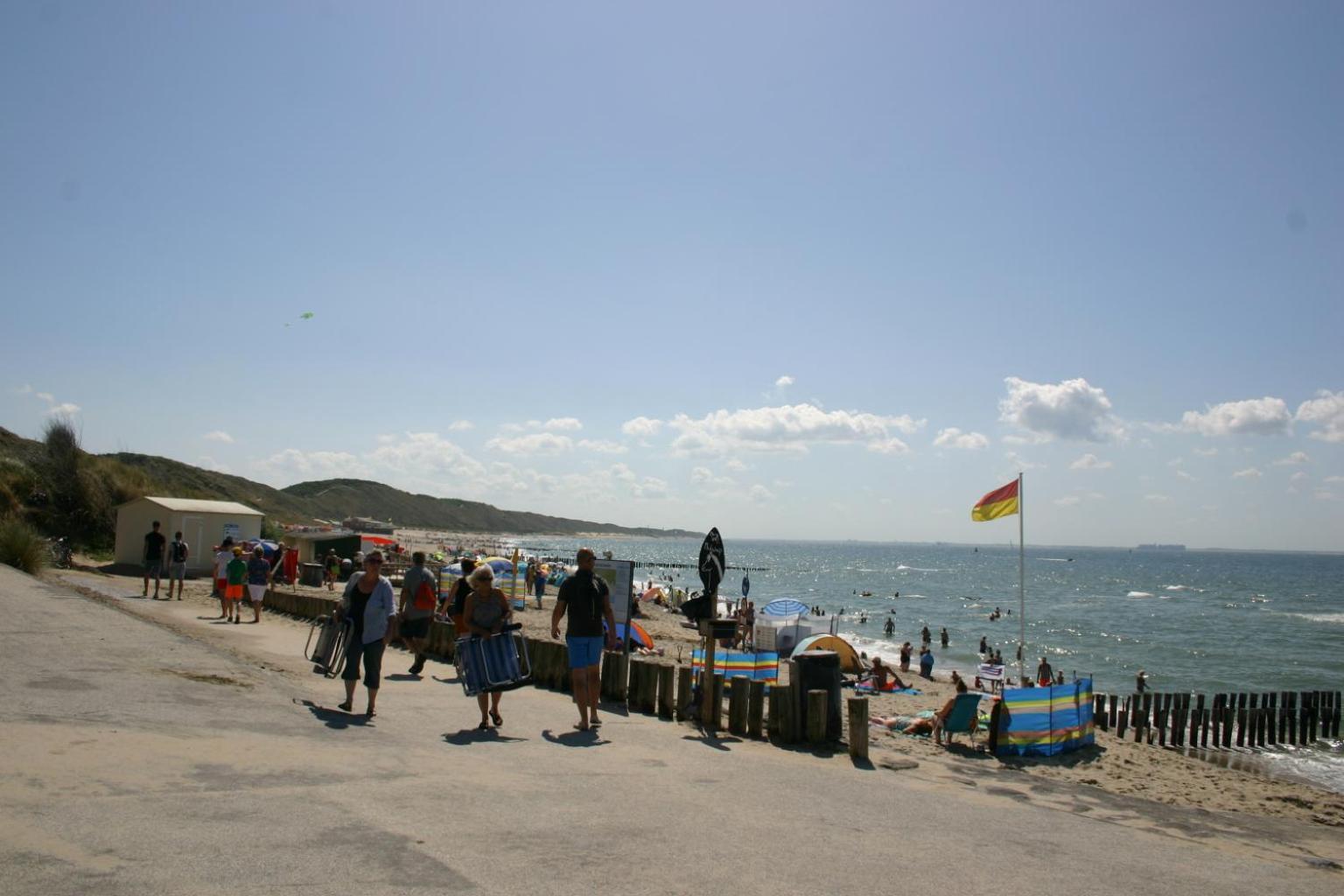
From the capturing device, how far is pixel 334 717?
772cm

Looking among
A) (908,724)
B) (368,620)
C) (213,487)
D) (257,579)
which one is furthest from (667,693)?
(213,487)

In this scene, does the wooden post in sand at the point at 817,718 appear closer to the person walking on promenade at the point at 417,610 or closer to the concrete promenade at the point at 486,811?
the concrete promenade at the point at 486,811

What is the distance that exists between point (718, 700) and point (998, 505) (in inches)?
525

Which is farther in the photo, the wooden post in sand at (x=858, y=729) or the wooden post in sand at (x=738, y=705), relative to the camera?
the wooden post in sand at (x=738, y=705)

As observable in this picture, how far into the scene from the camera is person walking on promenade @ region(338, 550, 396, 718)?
8.20 meters

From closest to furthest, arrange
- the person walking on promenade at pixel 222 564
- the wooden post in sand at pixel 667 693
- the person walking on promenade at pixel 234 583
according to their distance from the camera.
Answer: the wooden post in sand at pixel 667 693
the person walking on promenade at pixel 234 583
the person walking on promenade at pixel 222 564

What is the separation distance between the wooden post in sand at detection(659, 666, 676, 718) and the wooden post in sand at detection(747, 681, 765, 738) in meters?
0.91

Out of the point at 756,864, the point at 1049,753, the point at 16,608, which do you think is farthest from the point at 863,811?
the point at 16,608

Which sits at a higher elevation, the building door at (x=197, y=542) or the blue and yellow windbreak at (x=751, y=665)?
the building door at (x=197, y=542)

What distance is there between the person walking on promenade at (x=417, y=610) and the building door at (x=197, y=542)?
53.5 feet

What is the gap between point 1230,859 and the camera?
609 centimetres

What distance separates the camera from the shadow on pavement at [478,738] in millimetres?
7449

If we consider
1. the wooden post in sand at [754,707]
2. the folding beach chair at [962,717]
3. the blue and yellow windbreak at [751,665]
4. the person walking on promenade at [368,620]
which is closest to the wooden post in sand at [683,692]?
the wooden post in sand at [754,707]

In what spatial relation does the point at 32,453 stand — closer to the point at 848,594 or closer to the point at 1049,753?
the point at 1049,753
